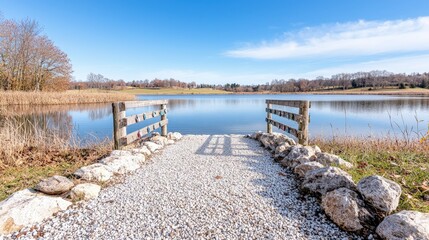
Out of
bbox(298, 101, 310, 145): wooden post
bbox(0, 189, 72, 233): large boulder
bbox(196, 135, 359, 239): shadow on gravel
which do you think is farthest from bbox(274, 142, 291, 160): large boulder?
bbox(0, 189, 72, 233): large boulder

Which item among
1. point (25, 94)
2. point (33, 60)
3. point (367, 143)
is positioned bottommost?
point (367, 143)

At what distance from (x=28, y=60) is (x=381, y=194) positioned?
3345 centimetres

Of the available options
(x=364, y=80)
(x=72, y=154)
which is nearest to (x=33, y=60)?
(x=72, y=154)

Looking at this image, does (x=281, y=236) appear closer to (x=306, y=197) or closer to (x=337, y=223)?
(x=337, y=223)

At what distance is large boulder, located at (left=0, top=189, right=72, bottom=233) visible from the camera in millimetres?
2538

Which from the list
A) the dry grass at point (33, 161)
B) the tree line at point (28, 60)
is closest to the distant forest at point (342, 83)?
the tree line at point (28, 60)

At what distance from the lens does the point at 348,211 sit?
262 cm

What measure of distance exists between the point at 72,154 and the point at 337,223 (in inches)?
245

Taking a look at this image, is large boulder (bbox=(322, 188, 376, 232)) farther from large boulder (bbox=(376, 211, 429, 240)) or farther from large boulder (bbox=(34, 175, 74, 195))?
large boulder (bbox=(34, 175, 74, 195))

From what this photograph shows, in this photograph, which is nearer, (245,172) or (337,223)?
(337,223)

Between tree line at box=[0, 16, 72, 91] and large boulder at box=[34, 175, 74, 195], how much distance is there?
27.6 metres

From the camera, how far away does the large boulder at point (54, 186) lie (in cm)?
327

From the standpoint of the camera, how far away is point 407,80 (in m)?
80.4

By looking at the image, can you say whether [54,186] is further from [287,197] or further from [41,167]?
[287,197]
